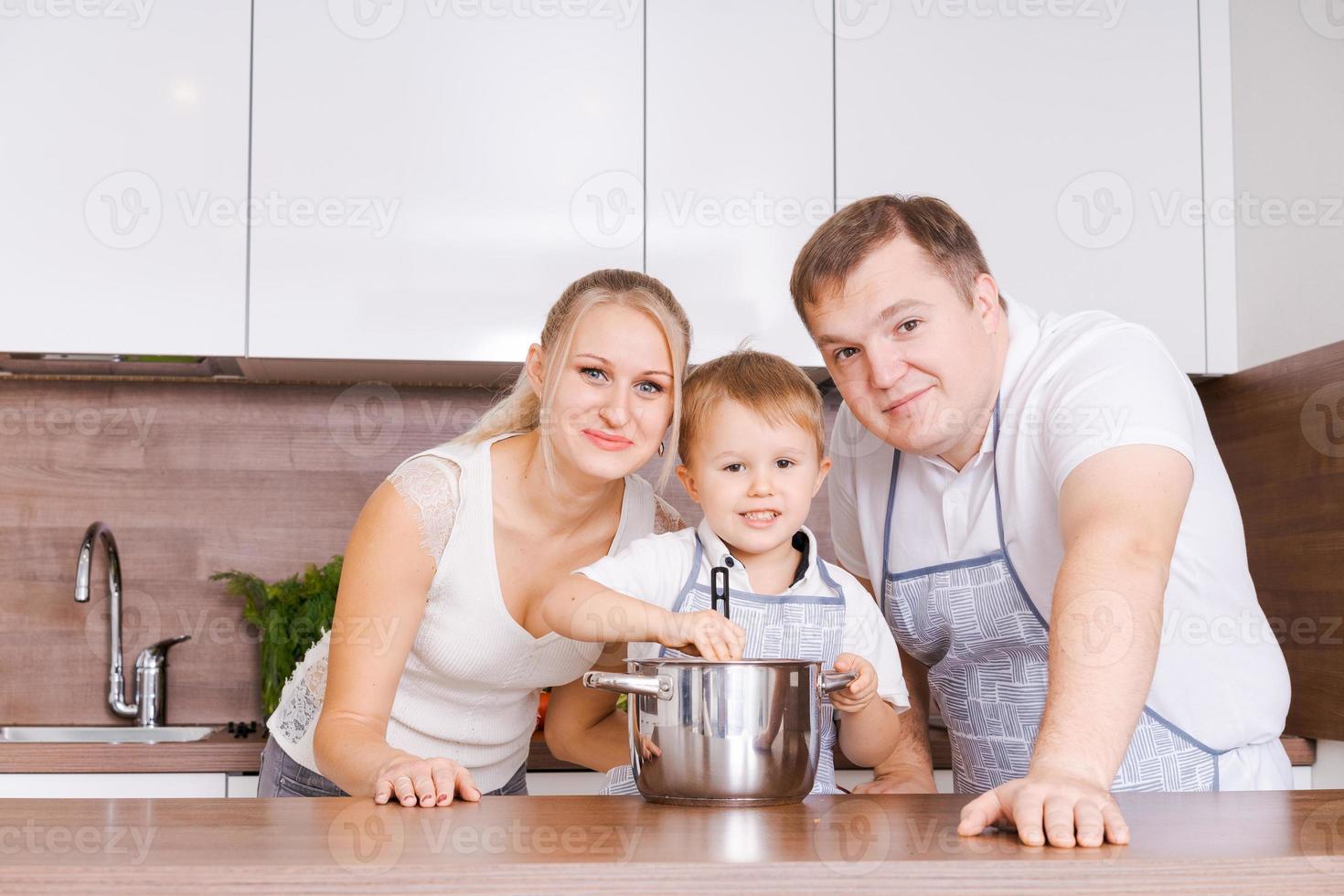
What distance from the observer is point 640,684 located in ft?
2.73

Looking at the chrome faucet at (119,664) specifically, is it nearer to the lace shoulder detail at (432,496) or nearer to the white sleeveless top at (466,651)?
the white sleeveless top at (466,651)

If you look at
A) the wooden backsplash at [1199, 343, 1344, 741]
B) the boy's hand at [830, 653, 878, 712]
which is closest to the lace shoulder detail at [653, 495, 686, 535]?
the boy's hand at [830, 653, 878, 712]

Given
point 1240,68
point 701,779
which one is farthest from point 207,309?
point 1240,68

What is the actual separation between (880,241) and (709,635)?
411 millimetres

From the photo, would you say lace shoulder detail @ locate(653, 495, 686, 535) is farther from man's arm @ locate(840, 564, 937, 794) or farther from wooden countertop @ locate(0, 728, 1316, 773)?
wooden countertop @ locate(0, 728, 1316, 773)

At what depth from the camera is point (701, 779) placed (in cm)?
83

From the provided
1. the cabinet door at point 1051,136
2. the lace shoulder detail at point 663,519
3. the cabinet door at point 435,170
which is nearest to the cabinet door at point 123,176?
the cabinet door at point 435,170

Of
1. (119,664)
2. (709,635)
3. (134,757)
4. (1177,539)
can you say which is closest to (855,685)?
(709,635)

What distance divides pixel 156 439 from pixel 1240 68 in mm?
2102

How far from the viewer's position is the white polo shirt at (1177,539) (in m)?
1.12

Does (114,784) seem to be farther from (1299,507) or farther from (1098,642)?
(1299,507)

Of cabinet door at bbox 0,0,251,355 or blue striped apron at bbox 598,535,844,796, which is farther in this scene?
cabinet door at bbox 0,0,251,355

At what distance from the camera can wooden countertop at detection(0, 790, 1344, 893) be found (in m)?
0.60

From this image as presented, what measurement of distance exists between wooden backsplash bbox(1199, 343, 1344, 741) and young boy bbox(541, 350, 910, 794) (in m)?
1.01
